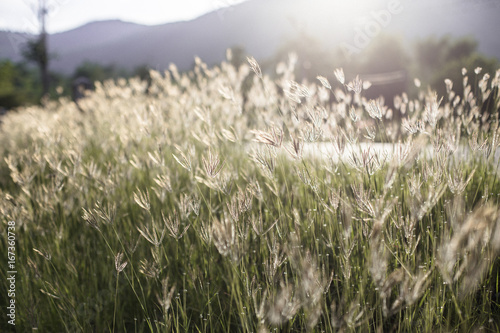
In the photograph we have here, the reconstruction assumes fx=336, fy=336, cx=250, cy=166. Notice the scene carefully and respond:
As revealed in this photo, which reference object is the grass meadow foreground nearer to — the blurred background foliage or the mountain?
the mountain

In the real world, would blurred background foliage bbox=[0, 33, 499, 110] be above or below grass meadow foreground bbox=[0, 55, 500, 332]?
above

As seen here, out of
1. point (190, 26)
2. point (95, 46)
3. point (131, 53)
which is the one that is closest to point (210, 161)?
point (190, 26)

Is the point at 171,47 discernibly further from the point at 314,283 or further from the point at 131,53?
the point at 314,283

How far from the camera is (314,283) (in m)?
0.98

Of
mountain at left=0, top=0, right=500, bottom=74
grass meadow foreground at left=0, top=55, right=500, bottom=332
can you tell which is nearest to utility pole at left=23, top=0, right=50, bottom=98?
mountain at left=0, top=0, right=500, bottom=74

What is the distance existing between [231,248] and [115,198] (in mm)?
1169

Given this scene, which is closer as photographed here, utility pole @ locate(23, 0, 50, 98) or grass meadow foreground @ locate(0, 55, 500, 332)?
grass meadow foreground @ locate(0, 55, 500, 332)

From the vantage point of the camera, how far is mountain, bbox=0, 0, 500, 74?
4922 mm

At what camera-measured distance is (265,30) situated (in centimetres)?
7369

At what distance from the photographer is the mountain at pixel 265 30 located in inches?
194

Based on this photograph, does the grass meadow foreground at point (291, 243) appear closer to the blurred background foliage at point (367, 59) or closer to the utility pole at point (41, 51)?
the blurred background foliage at point (367, 59)

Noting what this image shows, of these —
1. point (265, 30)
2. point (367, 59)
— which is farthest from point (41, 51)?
point (265, 30)

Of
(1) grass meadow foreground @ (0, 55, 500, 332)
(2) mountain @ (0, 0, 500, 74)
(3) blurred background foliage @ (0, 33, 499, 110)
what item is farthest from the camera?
(3) blurred background foliage @ (0, 33, 499, 110)

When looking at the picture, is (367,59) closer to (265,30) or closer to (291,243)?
(291,243)
